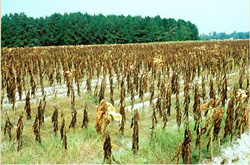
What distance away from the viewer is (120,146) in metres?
3.45

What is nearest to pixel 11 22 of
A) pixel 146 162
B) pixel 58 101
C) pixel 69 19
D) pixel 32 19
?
pixel 32 19

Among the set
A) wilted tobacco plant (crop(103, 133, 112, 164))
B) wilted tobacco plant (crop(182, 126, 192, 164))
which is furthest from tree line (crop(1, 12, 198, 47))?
wilted tobacco plant (crop(182, 126, 192, 164))

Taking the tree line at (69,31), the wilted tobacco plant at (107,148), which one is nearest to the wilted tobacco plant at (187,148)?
the wilted tobacco plant at (107,148)

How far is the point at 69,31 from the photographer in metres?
48.6

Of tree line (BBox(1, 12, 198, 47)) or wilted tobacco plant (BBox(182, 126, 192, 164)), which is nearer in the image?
wilted tobacco plant (BBox(182, 126, 192, 164))

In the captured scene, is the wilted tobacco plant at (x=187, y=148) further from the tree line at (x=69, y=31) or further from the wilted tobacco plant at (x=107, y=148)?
the tree line at (x=69, y=31)

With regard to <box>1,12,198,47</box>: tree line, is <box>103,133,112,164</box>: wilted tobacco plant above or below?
below

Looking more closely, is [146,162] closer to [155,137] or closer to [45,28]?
[155,137]

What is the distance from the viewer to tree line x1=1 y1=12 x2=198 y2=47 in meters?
46.4

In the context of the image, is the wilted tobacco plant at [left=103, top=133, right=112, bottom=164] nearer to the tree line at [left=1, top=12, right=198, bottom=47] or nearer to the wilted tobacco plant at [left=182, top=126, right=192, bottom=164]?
the wilted tobacco plant at [left=182, top=126, right=192, bottom=164]

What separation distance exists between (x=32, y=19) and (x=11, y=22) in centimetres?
413

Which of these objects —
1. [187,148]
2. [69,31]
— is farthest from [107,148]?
[69,31]

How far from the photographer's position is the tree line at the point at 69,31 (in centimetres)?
4641

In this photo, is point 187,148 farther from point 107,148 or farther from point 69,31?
point 69,31
